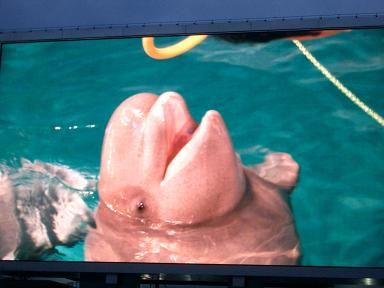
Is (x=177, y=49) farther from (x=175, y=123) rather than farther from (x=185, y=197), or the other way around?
(x=185, y=197)

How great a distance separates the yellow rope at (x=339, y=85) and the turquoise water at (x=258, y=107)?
0.08 m

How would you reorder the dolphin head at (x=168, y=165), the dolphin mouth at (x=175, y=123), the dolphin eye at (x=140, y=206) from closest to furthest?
1. the dolphin head at (x=168, y=165)
2. the dolphin eye at (x=140, y=206)
3. the dolphin mouth at (x=175, y=123)

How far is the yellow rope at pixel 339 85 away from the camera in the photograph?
1386cm

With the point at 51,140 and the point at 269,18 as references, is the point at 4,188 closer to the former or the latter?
the point at 51,140

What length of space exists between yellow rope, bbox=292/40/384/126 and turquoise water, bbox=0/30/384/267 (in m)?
0.08

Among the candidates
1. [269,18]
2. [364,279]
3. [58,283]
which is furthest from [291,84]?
[58,283]

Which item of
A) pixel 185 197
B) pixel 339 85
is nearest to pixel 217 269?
pixel 185 197

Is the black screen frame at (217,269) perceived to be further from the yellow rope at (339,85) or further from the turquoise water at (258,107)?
the yellow rope at (339,85)

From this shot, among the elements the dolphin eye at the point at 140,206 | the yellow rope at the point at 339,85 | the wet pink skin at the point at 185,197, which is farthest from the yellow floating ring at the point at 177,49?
the dolphin eye at the point at 140,206

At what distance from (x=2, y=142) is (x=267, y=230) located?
15.9 ft

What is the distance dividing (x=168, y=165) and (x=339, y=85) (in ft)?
9.85

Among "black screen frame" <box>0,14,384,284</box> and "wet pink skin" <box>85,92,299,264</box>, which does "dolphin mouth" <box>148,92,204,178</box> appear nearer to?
"wet pink skin" <box>85,92,299,264</box>

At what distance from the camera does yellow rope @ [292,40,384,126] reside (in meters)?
13.9

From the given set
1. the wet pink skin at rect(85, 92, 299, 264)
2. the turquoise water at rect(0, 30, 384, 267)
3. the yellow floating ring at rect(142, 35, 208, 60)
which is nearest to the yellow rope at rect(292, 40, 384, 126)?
the turquoise water at rect(0, 30, 384, 267)
